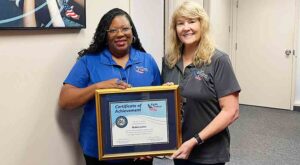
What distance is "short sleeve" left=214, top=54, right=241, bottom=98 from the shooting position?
1.48 m

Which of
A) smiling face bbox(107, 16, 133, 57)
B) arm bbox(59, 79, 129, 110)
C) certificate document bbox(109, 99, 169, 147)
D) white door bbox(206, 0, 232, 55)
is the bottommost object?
certificate document bbox(109, 99, 169, 147)

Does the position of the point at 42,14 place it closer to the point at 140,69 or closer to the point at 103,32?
the point at 103,32

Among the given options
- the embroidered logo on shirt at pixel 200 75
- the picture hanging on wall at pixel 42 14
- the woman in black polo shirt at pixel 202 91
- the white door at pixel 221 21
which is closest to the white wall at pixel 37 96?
the picture hanging on wall at pixel 42 14

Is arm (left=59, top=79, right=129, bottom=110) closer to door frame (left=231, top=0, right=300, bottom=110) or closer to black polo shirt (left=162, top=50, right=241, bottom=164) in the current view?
black polo shirt (left=162, top=50, right=241, bottom=164)

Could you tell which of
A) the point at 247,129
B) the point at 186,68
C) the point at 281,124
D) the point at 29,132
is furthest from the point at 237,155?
the point at 29,132

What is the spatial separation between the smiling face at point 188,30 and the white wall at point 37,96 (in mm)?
566

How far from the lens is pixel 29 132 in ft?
5.00

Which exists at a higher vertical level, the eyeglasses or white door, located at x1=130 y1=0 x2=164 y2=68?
white door, located at x1=130 y1=0 x2=164 y2=68

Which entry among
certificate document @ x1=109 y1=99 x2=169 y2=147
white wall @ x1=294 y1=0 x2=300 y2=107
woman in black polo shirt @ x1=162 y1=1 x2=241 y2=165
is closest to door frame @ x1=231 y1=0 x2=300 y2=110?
white wall @ x1=294 y1=0 x2=300 y2=107

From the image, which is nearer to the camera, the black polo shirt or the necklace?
the black polo shirt

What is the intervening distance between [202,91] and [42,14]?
776mm

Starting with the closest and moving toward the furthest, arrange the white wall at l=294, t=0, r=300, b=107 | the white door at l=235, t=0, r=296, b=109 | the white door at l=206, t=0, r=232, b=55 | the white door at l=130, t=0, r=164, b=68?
the white door at l=130, t=0, r=164, b=68
the white door at l=206, t=0, r=232, b=55
the white wall at l=294, t=0, r=300, b=107
the white door at l=235, t=0, r=296, b=109

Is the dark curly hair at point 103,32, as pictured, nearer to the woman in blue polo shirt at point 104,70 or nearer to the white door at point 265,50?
the woman in blue polo shirt at point 104,70

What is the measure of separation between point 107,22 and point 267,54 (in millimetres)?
4565
